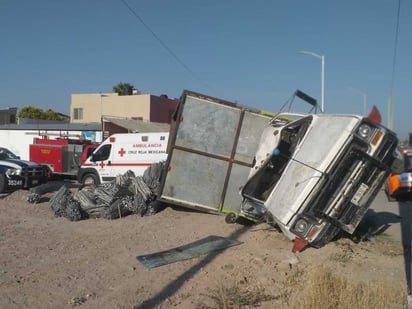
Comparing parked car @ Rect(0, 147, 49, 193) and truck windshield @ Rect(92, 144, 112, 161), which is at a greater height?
truck windshield @ Rect(92, 144, 112, 161)

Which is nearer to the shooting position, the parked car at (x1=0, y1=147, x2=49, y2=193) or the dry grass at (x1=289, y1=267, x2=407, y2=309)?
the dry grass at (x1=289, y1=267, x2=407, y2=309)

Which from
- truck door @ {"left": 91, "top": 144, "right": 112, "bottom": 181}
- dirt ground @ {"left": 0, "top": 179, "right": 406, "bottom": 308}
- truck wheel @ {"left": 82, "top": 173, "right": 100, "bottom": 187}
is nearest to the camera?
dirt ground @ {"left": 0, "top": 179, "right": 406, "bottom": 308}

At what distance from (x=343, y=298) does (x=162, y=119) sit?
44162 mm

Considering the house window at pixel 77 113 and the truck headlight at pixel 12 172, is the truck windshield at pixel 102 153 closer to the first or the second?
the truck headlight at pixel 12 172

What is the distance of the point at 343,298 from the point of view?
4.46 metres

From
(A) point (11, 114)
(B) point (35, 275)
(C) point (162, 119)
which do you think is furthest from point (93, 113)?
(B) point (35, 275)

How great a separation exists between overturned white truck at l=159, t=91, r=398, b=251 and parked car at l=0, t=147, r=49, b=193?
813 centimetres

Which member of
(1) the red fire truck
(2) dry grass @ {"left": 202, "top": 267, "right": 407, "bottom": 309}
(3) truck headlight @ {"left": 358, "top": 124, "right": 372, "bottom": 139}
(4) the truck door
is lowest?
(1) the red fire truck

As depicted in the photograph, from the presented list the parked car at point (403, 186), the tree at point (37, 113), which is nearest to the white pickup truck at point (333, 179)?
the parked car at point (403, 186)

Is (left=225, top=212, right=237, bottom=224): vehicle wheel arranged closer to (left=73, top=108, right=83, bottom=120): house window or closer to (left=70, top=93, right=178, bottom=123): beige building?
(left=70, top=93, right=178, bottom=123): beige building

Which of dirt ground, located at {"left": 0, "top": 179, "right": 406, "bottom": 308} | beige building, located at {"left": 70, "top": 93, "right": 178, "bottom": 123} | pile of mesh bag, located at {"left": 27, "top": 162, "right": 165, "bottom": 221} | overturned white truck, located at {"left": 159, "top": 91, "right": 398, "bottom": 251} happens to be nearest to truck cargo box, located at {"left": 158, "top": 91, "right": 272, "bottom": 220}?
overturned white truck, located at {"left": 159, "top": 91, "right": 398, "bottom": 251}

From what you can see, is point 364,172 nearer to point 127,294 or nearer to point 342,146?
point 342,146

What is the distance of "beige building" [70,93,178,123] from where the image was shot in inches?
1784

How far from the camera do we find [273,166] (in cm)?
934
